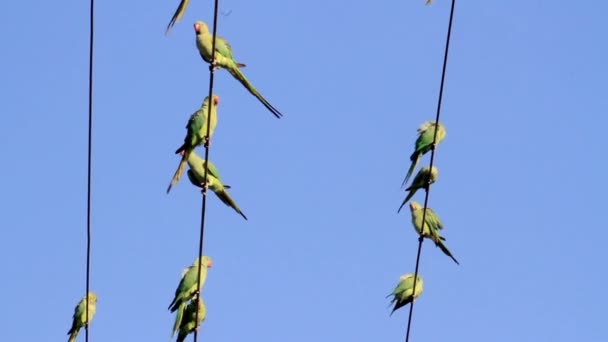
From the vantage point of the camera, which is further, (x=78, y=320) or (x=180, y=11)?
(x=78, y=320)

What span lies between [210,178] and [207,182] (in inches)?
27.1

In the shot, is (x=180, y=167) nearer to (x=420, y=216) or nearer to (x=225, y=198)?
(x=225, y=198)

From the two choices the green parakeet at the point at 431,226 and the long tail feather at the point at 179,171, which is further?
the green parakeet at the point at 431,226

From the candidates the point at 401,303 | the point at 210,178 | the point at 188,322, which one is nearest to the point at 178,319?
the point at 188,322

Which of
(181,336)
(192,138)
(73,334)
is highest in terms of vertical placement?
(192,138)

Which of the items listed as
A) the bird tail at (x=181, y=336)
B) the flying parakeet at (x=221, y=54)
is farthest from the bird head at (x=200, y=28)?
the bird tail at (x=181, y=336)

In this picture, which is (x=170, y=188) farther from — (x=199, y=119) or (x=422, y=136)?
(x=422, y=136)

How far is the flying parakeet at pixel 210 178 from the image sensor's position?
9.41m

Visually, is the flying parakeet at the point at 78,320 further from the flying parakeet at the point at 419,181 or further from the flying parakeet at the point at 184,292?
the flying parakeet at the point at 419,181

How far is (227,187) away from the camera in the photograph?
9.47 metres

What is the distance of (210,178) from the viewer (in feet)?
31.0

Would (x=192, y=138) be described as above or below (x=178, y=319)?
above

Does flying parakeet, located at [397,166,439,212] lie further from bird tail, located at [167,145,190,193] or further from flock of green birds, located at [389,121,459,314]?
bird tail, located at [167,145,190,193]

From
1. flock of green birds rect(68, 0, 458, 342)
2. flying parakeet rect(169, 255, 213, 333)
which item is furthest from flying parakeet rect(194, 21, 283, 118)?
flying parakeet rect(169, 255, 213, 333)
